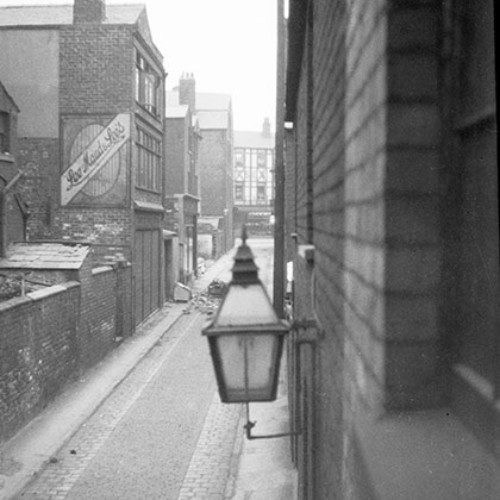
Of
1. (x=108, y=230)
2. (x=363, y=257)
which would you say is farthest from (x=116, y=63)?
(x=363, y=257)

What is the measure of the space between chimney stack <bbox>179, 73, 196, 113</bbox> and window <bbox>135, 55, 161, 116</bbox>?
19137 millimetres

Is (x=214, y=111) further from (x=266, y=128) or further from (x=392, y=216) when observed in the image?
(x=392, y=216)

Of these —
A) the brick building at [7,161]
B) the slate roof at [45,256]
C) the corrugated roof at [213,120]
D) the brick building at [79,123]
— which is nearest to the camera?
the slate roof at [45,256]

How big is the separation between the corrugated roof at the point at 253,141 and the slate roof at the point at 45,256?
66968 mm

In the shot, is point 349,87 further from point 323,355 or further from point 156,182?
point 156,182

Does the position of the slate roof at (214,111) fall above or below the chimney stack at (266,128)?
below

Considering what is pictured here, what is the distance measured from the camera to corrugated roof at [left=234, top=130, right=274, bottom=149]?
81781 millimetres

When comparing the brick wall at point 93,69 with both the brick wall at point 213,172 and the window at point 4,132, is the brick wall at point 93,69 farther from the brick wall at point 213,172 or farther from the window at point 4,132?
the brick wall at point 213,172

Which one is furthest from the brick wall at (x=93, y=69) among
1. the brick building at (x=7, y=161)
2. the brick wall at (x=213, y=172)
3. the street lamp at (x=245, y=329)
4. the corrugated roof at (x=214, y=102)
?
the corrugated roof at (x=214, y=102)

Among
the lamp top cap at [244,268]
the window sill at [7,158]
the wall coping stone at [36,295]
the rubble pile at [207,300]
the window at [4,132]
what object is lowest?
the rubble pile at [207,300]

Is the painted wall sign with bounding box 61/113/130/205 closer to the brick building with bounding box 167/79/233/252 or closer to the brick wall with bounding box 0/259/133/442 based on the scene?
the brick wall with bounding box 0/259/133/442

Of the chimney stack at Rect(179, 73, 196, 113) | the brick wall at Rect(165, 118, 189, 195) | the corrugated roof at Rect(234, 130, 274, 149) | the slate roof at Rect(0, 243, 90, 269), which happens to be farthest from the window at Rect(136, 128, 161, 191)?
the corrugated roof at Rect(234, 130, 274, 149)

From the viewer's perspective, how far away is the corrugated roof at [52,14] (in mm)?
20625

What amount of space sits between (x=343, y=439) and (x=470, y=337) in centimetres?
102
